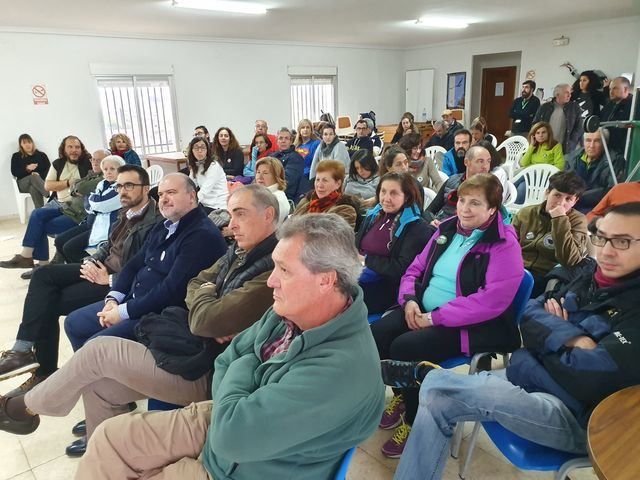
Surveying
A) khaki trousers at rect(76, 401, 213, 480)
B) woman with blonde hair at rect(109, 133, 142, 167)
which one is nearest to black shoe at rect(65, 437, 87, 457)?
khaki trousers at rect(76, 401, 213, 480)

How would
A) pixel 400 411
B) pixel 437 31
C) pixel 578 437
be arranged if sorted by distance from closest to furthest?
pixel 578 437 → pixel 400 411 → pixel 437 31

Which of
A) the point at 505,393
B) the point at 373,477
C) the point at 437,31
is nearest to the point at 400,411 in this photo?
the point at 373,477

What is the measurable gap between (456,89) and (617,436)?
10.7 meters

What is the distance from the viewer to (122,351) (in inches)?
61.2

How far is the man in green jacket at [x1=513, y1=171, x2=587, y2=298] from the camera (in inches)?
86.9

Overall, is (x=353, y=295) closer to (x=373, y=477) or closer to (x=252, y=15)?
(x=373, y=477)

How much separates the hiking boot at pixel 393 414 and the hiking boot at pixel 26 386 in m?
1.53

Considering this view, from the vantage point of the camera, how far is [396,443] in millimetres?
1847

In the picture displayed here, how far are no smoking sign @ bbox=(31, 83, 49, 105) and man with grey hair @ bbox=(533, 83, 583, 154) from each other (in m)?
7.18

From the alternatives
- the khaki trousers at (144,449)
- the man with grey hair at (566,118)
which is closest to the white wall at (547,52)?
the man with grey hair at (566,118)

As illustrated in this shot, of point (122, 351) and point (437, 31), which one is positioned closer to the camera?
point (122, 351)

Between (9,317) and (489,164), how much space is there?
12.0 ft

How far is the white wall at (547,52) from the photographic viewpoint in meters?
7.88

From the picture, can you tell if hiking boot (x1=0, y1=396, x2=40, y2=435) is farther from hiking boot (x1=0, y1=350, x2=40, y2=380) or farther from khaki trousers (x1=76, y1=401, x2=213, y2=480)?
khaki trousers (x1=76, y1=401, x2=213, y2=480)
